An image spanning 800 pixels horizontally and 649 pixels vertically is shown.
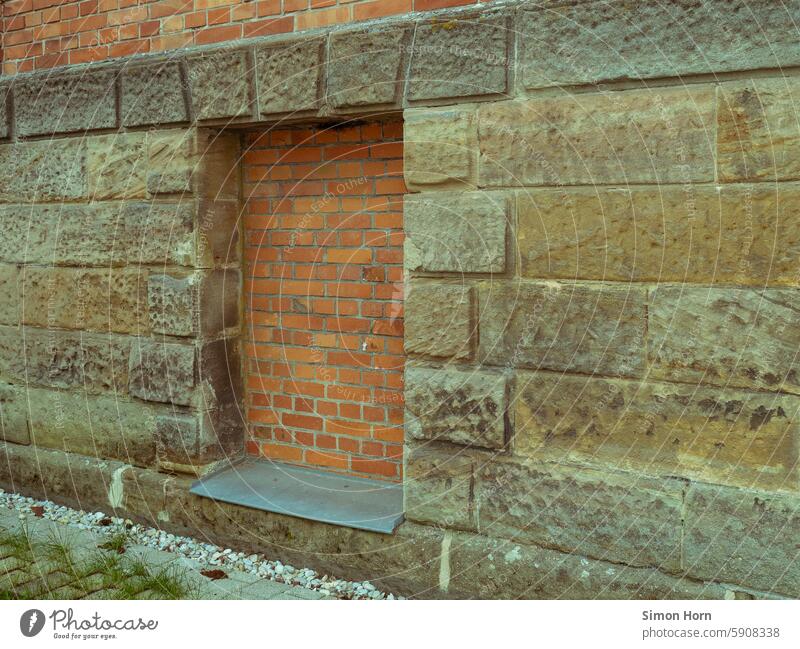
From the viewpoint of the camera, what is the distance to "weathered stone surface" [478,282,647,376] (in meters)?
2.86

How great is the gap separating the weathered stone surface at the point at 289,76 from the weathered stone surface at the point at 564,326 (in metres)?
1.16

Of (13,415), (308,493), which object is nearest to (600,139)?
(308,493)

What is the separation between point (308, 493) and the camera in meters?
3.77

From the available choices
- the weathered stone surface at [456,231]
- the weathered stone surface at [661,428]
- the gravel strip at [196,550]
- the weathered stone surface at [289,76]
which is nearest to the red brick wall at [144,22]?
the weathered stone surface at [289,76]

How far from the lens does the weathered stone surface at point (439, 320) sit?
124 inches

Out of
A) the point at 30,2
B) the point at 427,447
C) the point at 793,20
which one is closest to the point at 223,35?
the point at 30,2

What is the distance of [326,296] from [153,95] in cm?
129

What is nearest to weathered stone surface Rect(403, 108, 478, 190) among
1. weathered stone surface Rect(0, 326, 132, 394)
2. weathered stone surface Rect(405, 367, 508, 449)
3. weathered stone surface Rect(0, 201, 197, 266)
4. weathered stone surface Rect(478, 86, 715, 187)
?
weathered stone surface Rect(478, 86, 715, 187)

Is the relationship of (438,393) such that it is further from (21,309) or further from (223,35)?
(21,309)

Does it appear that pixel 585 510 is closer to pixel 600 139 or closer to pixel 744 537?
pixel 744 537

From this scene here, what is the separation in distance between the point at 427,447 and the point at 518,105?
138 centimetres

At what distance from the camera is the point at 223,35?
3.73m

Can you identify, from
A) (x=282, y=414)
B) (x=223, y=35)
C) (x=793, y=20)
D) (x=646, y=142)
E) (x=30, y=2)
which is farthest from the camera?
(x=30, y=2)

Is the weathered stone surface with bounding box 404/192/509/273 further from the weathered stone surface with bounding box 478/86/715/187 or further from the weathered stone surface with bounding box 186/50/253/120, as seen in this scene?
the weathered stone surface with bounding box 186/50/253/120
